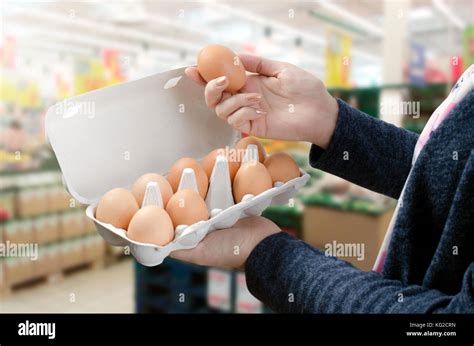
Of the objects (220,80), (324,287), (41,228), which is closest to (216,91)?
(220,80)

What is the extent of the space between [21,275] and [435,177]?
3.21 m

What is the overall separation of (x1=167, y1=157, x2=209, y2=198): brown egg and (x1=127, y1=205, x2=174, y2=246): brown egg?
0.40ft

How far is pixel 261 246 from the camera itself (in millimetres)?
709

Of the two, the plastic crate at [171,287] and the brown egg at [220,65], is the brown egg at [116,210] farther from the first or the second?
the plastic crate at [171,287]

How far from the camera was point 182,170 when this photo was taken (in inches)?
30.6

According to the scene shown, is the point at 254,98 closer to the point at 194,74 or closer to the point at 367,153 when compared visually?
the point at 194,74

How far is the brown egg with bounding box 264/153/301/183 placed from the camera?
2.61 ft

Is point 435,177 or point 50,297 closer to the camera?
point 435,177

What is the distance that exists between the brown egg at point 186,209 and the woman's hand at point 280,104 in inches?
5.8

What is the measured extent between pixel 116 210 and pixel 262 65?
0.36 m

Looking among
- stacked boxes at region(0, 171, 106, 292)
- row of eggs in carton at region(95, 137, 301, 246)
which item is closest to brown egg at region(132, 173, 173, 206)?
row of eggs in carton at region(95, 137, 301, 246)

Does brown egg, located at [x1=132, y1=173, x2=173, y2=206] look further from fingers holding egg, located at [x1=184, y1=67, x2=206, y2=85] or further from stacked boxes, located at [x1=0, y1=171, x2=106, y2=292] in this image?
stacked boxes, located at [x1=0, y1=171, x2=106, y2=292]
